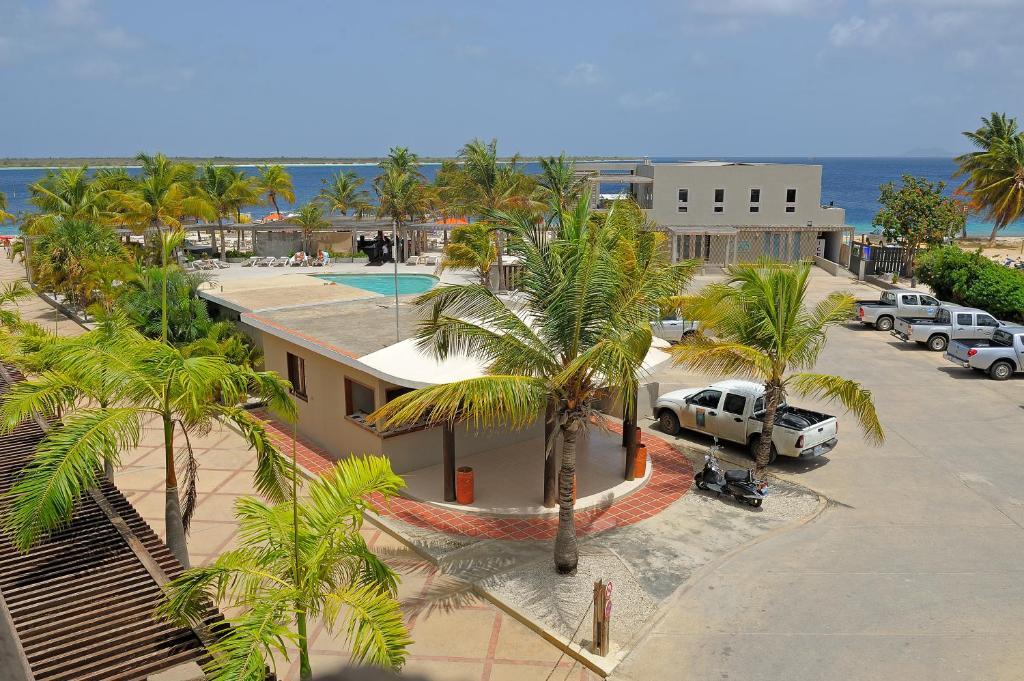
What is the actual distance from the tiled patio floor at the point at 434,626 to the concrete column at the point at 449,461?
1602mm

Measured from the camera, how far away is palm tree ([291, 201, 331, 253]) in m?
44.5

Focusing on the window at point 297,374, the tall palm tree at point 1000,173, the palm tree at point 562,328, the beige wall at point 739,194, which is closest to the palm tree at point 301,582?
the palm tree at point 562,328

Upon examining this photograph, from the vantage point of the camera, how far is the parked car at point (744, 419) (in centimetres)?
1725

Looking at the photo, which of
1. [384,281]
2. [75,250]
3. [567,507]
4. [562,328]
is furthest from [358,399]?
[75,250]

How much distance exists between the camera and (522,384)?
36.9ft

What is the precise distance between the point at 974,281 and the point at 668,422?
1962 centimetres

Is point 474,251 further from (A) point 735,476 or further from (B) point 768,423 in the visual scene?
(A) point 735,476

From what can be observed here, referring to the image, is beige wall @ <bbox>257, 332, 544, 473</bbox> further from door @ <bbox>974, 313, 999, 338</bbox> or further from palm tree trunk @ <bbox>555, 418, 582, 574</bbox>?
door @ <bbox>974, 313, 999, 338</bbox>

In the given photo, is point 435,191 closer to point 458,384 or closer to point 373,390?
point 373,390

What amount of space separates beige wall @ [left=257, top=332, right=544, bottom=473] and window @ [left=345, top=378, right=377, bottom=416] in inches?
4.8

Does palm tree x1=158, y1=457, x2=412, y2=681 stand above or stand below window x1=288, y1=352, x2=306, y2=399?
above

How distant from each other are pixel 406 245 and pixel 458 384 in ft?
120

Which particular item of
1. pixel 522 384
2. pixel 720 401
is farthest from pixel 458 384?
pixel 720 401

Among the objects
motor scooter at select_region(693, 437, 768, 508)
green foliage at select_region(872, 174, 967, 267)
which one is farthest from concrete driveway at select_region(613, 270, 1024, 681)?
green foliage at select_region(872, 174, 967, 267)
